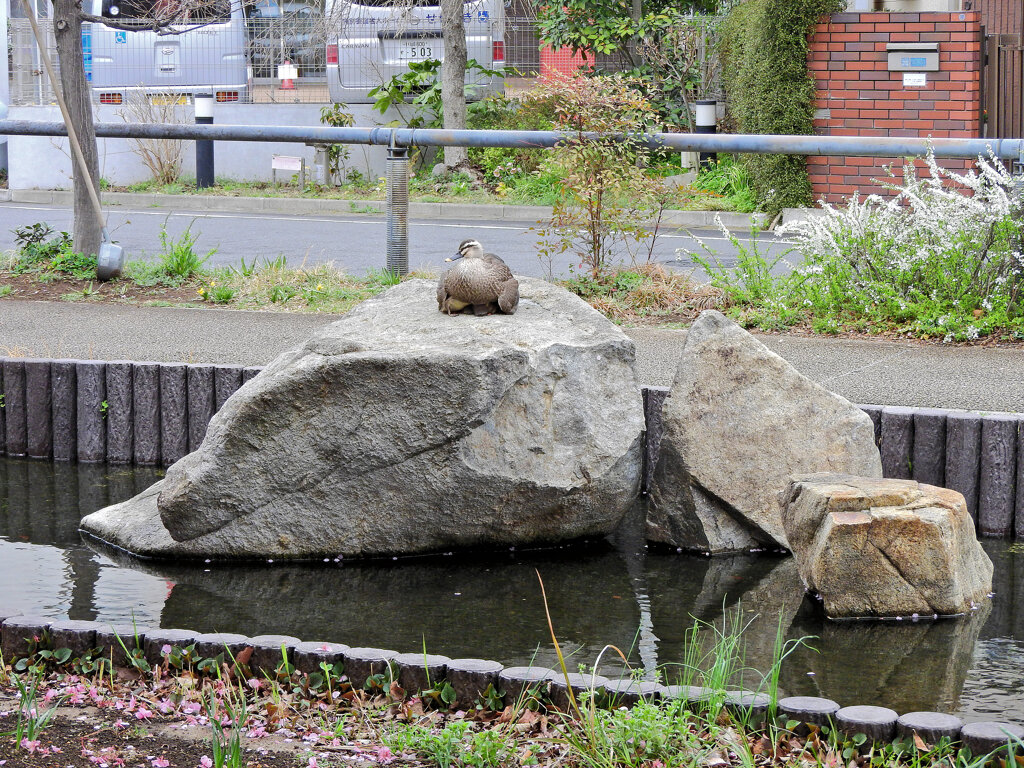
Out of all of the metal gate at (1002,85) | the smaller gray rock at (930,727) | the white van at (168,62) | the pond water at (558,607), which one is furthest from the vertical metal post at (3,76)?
the smaller gray rock at (930,727)

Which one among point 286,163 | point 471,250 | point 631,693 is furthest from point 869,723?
point 286,163

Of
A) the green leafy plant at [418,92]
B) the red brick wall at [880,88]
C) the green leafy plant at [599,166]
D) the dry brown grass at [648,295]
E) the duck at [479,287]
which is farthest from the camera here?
Result: the green leafy plant at [418,92]

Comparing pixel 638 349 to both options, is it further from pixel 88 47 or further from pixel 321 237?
pixel 88 47

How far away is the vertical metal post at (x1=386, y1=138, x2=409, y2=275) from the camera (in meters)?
8.72

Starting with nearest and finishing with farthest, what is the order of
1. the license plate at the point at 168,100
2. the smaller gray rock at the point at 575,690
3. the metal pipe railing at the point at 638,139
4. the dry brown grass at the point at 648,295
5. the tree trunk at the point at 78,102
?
the smaller gray rock at the point at 575,690, the metal pipe railing at the point at 638,139, the dry brown grass at the point at 648,295, the tree trunk at the point at 78,102, the license plate at the point at 168,100

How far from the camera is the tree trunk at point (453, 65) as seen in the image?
57.1ft

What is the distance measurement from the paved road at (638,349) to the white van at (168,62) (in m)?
11.3

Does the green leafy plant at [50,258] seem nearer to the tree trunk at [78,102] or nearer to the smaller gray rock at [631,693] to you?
the tree trunk at [78,102]

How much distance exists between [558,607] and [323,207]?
1293 cm

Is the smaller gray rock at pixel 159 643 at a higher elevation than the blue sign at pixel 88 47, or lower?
lower

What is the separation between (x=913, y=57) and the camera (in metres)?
14.6

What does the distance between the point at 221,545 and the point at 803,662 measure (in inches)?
96.4

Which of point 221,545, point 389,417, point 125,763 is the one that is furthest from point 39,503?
point 125,763

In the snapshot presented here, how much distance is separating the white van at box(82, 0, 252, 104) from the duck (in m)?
14.4
